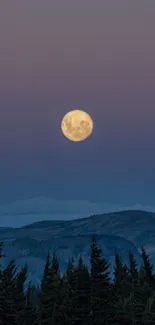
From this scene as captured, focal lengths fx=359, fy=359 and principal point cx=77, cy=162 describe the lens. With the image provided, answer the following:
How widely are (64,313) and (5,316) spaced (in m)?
6.49


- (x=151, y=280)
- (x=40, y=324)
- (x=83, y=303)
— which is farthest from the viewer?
(x=151, y=280)

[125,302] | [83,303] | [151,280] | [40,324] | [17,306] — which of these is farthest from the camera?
[151,280]

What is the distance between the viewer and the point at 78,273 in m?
44.4

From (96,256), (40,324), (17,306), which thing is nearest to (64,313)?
(40,324)

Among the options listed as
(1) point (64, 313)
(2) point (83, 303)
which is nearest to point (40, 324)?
(1) point (64, 313)

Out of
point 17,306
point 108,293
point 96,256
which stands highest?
point 96,256

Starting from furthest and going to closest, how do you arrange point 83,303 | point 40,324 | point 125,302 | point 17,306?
point 17,306 → point 83,303 → point 125,302 → point 40,324

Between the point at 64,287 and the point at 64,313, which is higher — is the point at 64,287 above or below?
above

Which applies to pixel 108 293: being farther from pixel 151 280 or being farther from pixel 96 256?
pixel 151 280

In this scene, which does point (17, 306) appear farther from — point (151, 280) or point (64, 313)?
point (151, 280)

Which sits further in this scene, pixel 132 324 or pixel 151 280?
pixel 151 280

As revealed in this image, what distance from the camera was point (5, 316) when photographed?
39.4 m

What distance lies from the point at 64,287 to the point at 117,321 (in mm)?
7187

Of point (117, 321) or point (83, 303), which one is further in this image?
point (83, 303)
